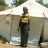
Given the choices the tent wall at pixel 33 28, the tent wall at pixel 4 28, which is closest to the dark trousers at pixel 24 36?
the tent wall at pixel 33 28

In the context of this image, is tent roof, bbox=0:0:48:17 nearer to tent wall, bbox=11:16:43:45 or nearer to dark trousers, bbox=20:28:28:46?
tent wall, bbox=11:16:43:45

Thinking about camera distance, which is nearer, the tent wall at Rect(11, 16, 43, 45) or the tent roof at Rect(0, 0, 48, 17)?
the tent wall at Rect(11, 16, 43, 45)

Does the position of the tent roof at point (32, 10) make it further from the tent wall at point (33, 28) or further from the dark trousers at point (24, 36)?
the dark trousers at point (24, 36)

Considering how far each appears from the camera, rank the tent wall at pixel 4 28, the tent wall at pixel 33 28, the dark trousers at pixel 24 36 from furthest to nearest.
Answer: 1. the tent wall at pixel 4 28
2. the tent wall at pixel 33 28
3. the dark trousers at pixel 24 36

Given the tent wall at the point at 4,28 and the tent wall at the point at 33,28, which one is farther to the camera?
the tent wall at the point at 4,28

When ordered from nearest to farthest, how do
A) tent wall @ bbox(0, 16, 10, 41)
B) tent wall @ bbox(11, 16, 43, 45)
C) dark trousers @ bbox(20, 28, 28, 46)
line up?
dark trousers @ bbox(20, 28, 28, 46)
tent wall @ bbox(11, 16, 43, 45)
tent wall @ bbox(0, 16, 10, 41)

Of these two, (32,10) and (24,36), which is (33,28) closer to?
(24,36)

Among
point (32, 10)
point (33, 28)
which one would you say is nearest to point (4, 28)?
point (33, 28)

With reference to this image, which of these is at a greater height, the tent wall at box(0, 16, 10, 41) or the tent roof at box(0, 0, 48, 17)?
the tent roof at box(0, 0, 48, 17)

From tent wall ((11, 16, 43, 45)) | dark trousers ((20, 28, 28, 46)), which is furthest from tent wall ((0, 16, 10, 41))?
dark trousers ((20, 28, 28, 46))

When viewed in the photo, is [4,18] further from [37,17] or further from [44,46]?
[44,46]

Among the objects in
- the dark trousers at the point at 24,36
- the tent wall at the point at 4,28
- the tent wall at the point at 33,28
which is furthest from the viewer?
the tent wall at the point at 4,28

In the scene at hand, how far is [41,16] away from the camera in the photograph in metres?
8.93

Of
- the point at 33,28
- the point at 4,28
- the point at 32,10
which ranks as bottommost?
the point at 4,28
